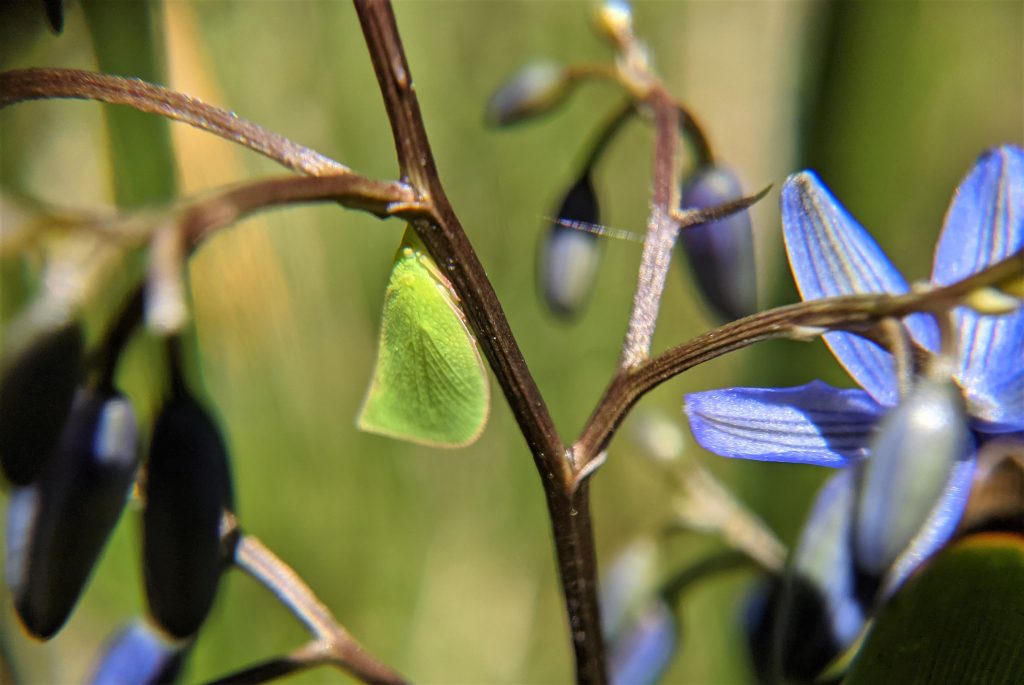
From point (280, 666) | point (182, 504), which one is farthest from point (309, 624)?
point (182, 504)

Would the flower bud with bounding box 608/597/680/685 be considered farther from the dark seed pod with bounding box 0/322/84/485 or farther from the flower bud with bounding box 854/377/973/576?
the dark seed pod with bounding box 0/322/84/485

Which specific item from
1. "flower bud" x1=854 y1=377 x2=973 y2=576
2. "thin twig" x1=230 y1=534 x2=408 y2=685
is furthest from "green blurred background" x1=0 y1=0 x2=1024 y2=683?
"flower bud" x1=854 y1=377 x2=973 y2=576

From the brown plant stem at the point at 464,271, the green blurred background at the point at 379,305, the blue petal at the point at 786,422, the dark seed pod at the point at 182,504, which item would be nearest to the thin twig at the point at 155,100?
the brown plant stem at the point at 464,271

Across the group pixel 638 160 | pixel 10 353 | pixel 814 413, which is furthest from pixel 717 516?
pixel 638 160

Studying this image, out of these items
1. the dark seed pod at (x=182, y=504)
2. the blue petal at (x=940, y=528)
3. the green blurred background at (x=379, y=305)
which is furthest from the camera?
the green blurred background at (x=379, y=305)

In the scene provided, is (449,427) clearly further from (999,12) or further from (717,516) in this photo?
(999,12)

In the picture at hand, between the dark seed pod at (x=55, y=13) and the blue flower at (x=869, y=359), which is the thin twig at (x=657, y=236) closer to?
the blue flower at (x=869, y=359)
